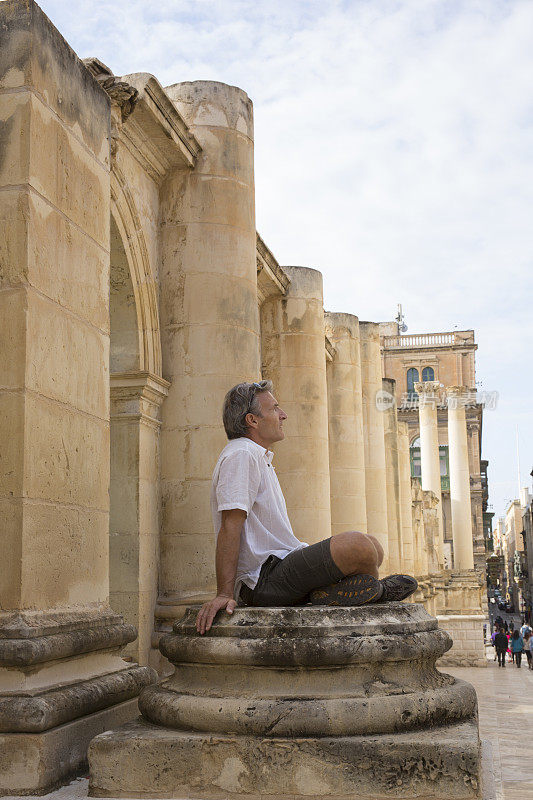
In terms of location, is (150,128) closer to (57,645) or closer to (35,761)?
(57,645)

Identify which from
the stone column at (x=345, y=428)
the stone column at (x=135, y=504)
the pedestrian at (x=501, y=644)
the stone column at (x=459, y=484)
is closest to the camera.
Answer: the stone column at (x=135, y=504)

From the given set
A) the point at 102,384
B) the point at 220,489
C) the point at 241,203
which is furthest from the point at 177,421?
the point at 220,489

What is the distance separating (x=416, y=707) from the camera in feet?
11.5

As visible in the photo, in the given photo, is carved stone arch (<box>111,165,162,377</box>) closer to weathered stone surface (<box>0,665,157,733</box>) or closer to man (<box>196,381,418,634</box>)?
man (<box>196,381,418,634</box>)

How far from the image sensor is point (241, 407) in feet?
14.3

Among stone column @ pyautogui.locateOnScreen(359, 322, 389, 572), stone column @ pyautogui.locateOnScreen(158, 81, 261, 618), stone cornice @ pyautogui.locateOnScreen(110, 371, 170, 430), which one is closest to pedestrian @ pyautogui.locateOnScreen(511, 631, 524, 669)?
stone column @ pyautogui.locateOnScreen(359, 322, 389, 572)

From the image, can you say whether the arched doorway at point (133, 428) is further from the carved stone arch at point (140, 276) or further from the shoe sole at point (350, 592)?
the shoe sole at point (350, 592)

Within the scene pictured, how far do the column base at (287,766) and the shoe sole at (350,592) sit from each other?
25.0 inches

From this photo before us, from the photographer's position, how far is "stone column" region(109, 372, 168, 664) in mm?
8281

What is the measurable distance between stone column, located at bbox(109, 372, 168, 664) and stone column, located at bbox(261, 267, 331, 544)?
17.3 ft

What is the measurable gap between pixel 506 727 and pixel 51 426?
888 cm

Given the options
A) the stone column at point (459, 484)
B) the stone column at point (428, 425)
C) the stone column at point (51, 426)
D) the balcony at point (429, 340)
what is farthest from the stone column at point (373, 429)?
the balcony at point (429, 340)

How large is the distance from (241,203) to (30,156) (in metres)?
5.61

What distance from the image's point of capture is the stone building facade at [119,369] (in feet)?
12.8
